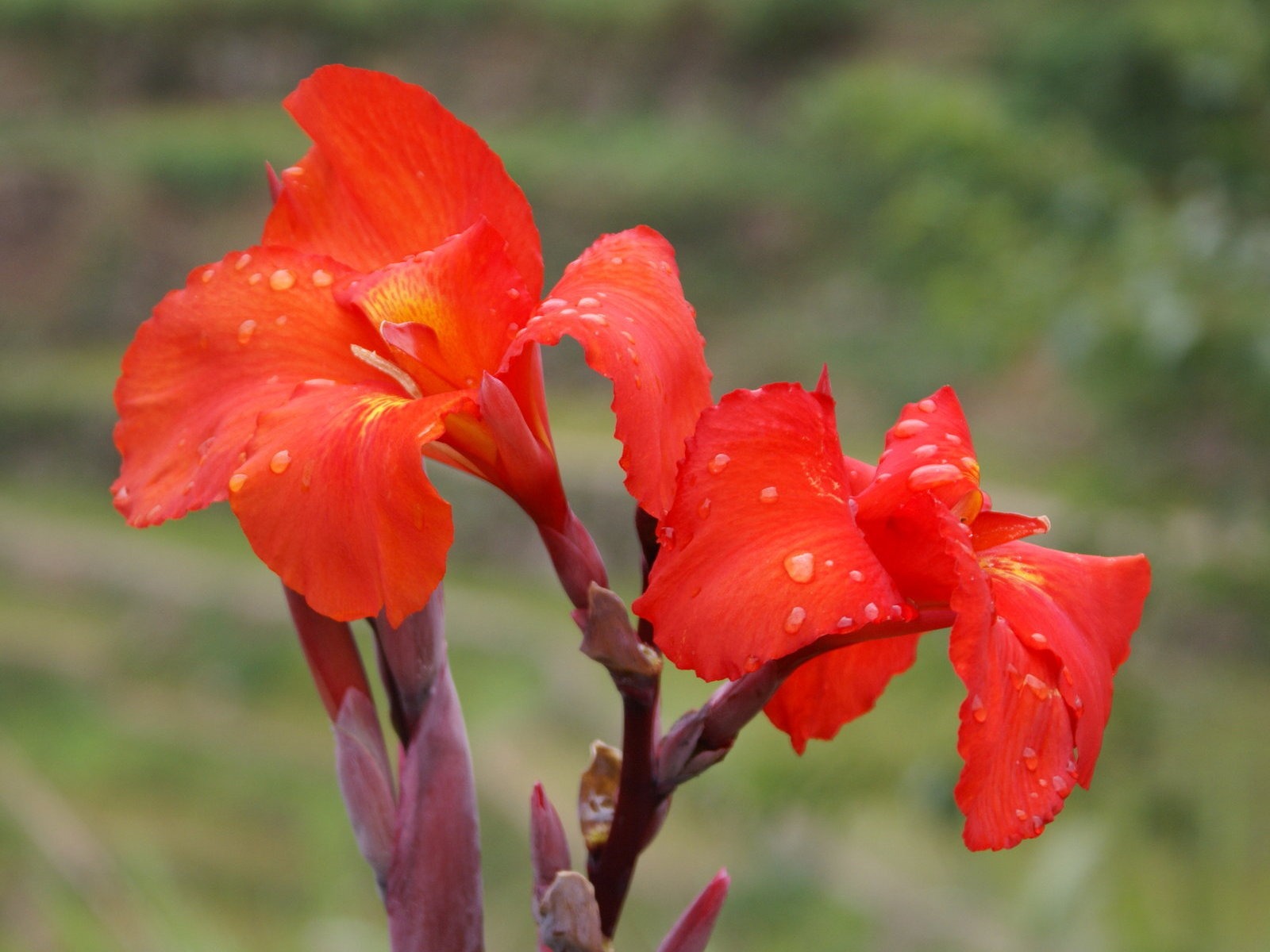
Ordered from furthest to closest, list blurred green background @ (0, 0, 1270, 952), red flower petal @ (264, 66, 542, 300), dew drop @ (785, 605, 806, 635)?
blurred green background @ (0, 0, 1270, 952) < red flower petal @ (264, 66, 542, 300) < dew drop @ (785, 605, 806, 635)

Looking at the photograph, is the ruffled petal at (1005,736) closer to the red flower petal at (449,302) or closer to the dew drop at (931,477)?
the dew drop at (931,477)

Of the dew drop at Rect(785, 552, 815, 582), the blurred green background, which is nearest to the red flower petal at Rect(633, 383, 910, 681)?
the dew drop at Rect(785, 552, 815, 582)

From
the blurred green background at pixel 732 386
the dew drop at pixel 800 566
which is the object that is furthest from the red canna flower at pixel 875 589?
the blurred green background at pixel 732 386

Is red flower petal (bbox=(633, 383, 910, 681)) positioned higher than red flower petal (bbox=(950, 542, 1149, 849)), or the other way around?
red flower petal (bbox=(633, 383, 910, 681))

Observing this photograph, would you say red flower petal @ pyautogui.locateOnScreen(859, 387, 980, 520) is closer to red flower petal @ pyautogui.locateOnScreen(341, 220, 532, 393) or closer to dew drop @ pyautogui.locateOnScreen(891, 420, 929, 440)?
dew drop @ pyautogui.locateOnScreen(891, 420, 929, 440)

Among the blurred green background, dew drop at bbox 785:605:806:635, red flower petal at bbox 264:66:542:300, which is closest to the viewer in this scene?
dew drop at bbox 785:605:806:635

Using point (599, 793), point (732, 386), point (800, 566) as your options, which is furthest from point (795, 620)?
point (732, 386)

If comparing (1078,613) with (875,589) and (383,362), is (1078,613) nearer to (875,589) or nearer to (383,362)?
(875,589)
